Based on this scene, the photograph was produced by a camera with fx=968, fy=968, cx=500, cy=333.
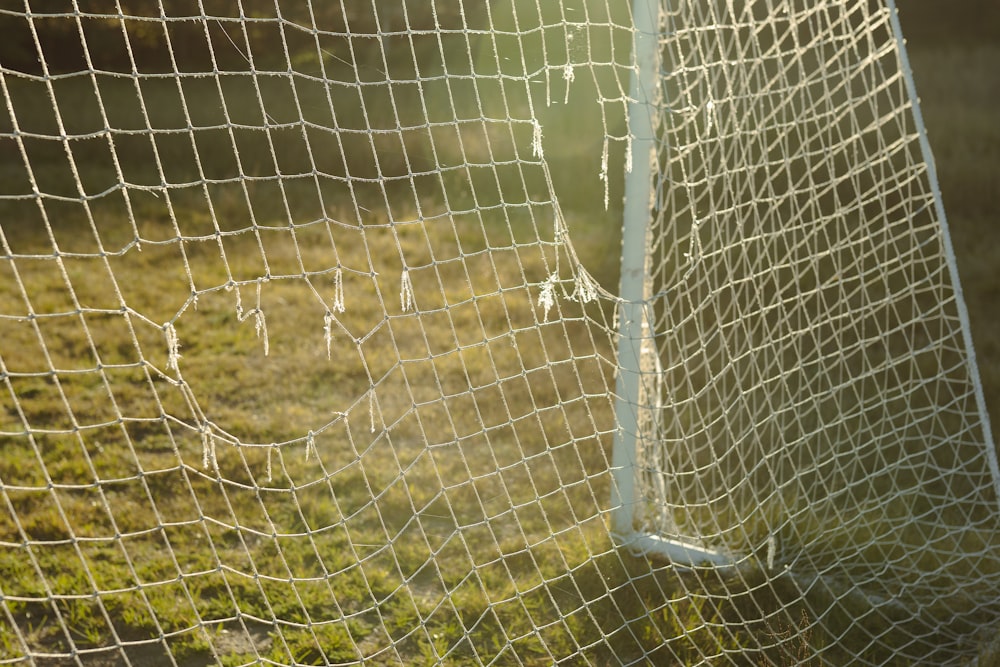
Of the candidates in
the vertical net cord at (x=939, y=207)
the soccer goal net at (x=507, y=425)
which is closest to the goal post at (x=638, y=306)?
the soccer goal net at (x=507, y=425)

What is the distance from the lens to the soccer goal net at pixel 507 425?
269cm

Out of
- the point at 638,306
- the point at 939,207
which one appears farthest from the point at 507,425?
the point at 939,207

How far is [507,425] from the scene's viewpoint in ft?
12.5

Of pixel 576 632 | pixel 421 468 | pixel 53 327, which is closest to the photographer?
pixel 576 632

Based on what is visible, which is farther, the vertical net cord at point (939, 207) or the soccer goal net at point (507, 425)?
the vertical net cord at point (939, 207)

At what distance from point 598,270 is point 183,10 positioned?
592 cm

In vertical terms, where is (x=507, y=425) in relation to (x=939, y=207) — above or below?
below

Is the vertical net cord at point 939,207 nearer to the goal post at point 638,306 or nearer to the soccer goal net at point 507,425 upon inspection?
the soccer goal net at point 507,425

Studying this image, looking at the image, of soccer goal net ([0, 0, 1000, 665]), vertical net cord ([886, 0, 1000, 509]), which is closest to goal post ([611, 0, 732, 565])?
soccer goal net ([0, 0, 1000, 665])

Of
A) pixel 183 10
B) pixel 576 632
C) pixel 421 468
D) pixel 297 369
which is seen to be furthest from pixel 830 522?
pixel 183 10

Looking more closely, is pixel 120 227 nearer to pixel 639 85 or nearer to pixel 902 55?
pixel 639 85

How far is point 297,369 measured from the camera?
15.7 feet

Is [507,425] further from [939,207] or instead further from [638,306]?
[939,207]

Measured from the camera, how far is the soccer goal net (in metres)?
2.69
